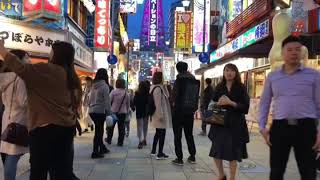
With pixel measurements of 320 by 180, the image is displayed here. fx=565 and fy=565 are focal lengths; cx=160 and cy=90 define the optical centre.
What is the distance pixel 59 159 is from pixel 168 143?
983 cm

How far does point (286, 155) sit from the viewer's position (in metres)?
5.40

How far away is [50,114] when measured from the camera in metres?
5.23

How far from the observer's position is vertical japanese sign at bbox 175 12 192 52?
51438mm

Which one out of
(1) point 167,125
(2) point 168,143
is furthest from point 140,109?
(1) point 167,125

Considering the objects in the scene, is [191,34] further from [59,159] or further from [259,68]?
[59,159]

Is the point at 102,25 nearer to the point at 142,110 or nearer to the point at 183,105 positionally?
the point at 142,110

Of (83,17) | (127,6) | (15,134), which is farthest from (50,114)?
(127,6)

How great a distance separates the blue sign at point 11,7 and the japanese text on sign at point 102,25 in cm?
1333

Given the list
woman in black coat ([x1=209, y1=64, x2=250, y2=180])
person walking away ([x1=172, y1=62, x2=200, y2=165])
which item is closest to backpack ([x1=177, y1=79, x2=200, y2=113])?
person walking away ([x1=172, y1=62, x2=200, y2=165])

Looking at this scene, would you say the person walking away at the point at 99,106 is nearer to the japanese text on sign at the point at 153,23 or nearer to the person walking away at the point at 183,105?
the person walking away at the point at 183,105

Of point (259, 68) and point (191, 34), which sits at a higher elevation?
point (191, 34)

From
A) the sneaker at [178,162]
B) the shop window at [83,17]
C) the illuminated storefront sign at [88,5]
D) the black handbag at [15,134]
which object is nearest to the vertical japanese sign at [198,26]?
the shop window at [83,17]

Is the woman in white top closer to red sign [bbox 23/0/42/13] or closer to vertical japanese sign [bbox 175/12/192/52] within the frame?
red sign [bbox 23/0/42/13]

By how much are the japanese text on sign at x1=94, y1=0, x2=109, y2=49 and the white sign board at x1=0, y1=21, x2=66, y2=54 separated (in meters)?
11.0
